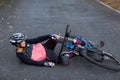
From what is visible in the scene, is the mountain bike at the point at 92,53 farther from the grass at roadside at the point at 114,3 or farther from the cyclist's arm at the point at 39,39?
the grass at roadside at the point at 114,3

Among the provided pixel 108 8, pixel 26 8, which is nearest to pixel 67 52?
pixel 108 8

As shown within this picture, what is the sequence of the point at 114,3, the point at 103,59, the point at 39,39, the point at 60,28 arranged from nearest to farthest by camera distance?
the point at 103,59 < the point at 39,39 < the point at 60,28 < the point at 114,3

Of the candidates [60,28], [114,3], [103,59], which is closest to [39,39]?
[103,59]

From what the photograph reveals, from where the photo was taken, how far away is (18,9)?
731 inches

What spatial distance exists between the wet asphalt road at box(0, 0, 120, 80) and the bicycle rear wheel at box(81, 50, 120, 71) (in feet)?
0.43

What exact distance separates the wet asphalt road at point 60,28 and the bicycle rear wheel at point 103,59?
133mm

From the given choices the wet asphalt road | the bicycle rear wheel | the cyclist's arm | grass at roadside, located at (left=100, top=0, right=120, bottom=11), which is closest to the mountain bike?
the bicycle rear wheel

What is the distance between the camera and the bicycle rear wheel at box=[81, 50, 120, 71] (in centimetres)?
849

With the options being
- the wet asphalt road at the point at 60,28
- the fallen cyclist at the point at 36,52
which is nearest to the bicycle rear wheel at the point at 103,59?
the wet asphalt road at the point at 60,28

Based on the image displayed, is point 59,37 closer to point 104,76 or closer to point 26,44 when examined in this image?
point 26,44

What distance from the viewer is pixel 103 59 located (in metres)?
8.84

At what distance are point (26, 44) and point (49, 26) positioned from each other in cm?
487

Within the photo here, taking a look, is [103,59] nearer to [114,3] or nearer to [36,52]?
[36,52]

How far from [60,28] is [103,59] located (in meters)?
4.71
